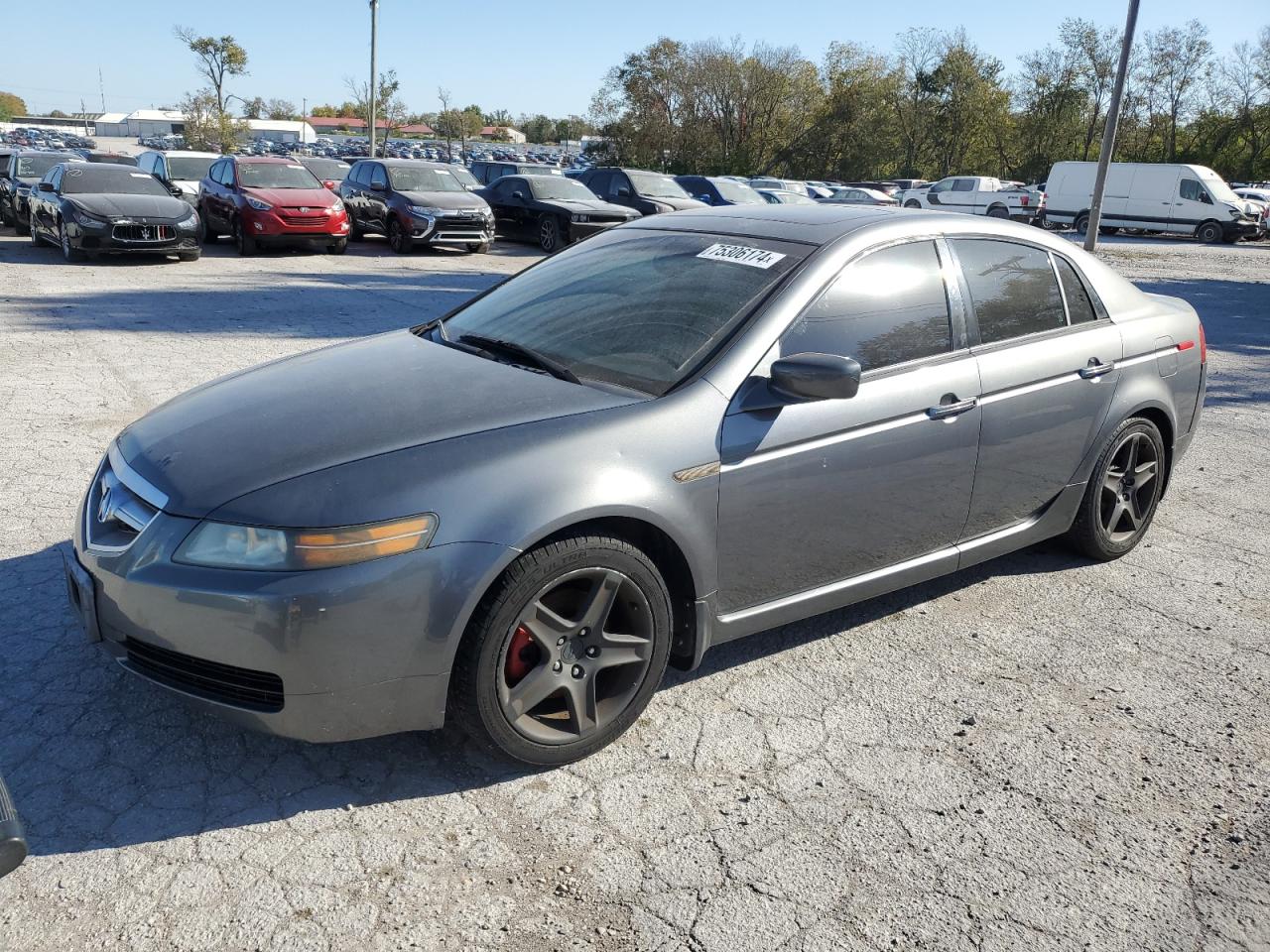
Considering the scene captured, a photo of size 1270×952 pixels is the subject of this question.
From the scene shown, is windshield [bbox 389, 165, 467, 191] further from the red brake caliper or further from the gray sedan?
the red brake caliper

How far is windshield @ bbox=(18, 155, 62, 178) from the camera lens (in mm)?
18078

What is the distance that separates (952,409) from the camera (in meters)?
3.62

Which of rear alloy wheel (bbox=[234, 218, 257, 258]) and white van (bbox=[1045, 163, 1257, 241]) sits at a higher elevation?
white van (bbox=[1045, 163, 1257, 241])

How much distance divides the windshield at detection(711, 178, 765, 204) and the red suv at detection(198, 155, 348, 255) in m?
8.45

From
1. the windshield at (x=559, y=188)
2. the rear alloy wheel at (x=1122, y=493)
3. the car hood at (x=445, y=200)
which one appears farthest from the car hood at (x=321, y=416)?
the windshield at (x=559, y=188)

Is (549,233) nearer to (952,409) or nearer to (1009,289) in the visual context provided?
(1009,289)

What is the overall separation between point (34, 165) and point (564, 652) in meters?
19.7

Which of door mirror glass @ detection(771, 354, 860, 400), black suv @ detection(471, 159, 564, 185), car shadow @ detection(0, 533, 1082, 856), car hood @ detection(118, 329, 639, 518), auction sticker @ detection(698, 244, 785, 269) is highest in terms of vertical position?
black suv @ detection(471, 159, 564, 185)

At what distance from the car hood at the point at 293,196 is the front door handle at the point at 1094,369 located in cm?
1474

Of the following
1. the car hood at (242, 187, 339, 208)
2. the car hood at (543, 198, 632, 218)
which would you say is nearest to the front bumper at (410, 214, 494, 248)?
the car hood at (242, 187, 339, 208)

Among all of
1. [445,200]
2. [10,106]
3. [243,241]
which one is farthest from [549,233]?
[10,106]

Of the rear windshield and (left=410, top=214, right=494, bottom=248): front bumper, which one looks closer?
(left=410, top=214, right=494, bottom=248): front bumper

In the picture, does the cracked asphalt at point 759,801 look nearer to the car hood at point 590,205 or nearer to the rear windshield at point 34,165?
the car hood at point 590,205

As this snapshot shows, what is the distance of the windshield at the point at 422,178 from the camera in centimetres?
1812
